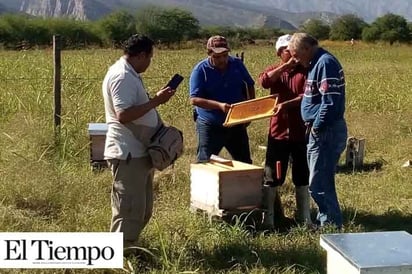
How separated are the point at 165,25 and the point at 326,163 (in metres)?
37.8

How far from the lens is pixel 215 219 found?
578cm

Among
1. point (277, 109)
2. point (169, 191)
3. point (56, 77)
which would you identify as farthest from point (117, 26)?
point (277, 109)

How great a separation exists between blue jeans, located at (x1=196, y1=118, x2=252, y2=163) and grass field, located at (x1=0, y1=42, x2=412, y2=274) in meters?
0.60

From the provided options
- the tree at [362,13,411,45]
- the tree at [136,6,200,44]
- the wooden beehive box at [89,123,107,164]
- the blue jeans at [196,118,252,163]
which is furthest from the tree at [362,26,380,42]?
the blue jeans at [196,118,252,163]

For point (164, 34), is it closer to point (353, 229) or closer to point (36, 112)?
point (36, 112)

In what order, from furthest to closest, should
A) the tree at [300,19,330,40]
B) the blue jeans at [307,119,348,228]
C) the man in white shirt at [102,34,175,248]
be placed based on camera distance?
1. the tree at [300,19,330,40]
2. the blue jeans at [307,119,348,228]
3. the man in white shirt at [102,34,175,248]

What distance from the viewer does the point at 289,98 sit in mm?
6043

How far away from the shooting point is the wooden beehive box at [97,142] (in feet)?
24.8

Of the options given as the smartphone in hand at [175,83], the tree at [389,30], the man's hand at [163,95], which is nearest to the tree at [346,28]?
the tree at [389,30]

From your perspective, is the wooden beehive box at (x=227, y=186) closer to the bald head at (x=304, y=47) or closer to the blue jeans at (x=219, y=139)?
the blue jeans at (x=219, y=139)

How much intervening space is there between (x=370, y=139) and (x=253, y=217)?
16.9 feet

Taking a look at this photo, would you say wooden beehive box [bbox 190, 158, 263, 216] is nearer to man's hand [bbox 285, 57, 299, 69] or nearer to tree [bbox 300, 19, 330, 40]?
man's hand [bbox 285, 57, 299, 69]

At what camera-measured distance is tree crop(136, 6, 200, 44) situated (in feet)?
133

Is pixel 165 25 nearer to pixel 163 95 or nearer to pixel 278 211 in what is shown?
pixel 278 211
